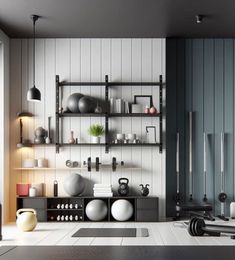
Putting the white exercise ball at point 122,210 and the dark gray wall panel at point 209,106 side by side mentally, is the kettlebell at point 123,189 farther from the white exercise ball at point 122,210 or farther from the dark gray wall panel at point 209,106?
the dark gray wall panel at point 209,106

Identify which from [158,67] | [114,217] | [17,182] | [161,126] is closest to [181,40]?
[158,67]

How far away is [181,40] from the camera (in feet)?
24.4

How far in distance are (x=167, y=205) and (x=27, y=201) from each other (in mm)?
2152

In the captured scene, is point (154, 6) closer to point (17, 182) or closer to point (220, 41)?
point (220, 41)

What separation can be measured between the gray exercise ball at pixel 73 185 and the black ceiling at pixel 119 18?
222 cm

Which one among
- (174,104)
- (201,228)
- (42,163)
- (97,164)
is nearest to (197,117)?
(174,104)

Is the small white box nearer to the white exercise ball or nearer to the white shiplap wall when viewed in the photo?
the white shiplap wall

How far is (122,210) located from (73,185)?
82cm

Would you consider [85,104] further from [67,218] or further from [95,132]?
[67,218]

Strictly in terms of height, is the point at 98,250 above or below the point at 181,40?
below

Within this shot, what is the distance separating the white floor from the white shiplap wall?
92 cm

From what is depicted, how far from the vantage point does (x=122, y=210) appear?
22.2 feet

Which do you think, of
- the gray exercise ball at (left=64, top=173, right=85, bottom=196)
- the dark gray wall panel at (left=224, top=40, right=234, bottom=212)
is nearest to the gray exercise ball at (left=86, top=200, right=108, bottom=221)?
the gray exercise ball at (left=64, top=173, right=85, bottom=196)

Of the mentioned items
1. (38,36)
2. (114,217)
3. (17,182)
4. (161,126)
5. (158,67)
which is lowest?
(114,217)
